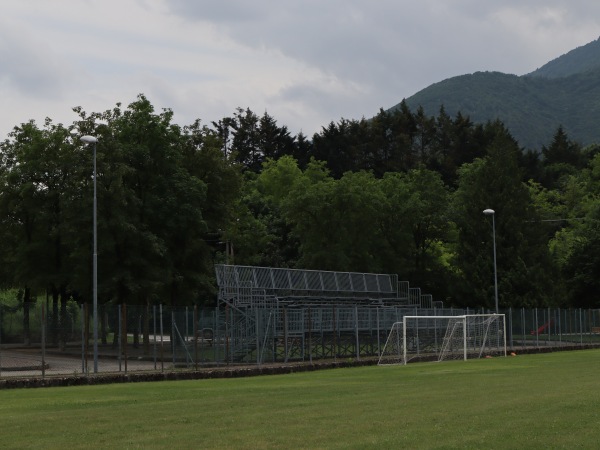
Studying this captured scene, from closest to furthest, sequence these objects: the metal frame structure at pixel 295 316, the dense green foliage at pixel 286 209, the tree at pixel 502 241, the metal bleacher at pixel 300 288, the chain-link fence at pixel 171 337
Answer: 1. the chain-link fence at pixel 171 337
2. the metal frame structure at pixel 295 316
3. the metal bleacher at pixel 300 288
4. the dense green foliage at pixel 286 209
5. the tree at pixel 502 241

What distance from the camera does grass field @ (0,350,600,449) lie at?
1396 cm

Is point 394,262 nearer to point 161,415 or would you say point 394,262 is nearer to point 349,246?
point 349,246

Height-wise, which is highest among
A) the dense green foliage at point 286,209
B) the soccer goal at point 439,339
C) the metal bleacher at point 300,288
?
the dense green foliage at point 286,209

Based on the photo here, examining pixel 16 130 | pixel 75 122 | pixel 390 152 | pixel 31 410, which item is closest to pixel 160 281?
pixel 75 122

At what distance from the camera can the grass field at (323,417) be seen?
13961 mm

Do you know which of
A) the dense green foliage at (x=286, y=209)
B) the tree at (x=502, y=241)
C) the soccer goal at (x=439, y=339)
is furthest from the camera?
the tree at (x=502, y=241)

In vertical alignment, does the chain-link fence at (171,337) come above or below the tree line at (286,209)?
below

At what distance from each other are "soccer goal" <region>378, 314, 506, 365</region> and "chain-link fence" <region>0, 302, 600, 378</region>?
1.04 metres

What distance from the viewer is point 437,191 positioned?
8619 centimetres

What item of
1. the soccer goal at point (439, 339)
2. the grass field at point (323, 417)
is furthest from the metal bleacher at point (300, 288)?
the grass field at point (323, 417)

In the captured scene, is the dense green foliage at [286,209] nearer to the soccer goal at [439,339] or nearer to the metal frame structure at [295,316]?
the metal frame structure at [295,316]

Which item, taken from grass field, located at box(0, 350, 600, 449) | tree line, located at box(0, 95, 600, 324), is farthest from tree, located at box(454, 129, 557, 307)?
grass field, located at box(0, 350, 600, 449)

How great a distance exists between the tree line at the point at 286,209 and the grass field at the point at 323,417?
2788 centimetres

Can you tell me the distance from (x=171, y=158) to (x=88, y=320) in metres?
21.3
